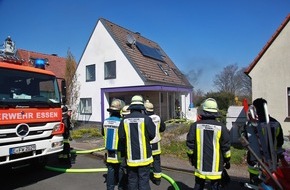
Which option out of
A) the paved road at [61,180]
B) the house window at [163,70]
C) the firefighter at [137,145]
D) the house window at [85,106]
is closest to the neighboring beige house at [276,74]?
the paved road at [61,180]

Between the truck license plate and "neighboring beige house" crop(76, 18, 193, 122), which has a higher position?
"neighboring beige house" crop(76, 18, 193, 122)

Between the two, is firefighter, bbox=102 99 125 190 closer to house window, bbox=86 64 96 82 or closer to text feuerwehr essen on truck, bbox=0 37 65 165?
text feuerwehr essen on truck, bbox=0 37 65 165

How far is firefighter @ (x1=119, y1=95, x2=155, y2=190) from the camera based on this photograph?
4.58 metres

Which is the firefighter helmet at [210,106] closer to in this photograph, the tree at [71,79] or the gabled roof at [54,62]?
the tree at [71,79]

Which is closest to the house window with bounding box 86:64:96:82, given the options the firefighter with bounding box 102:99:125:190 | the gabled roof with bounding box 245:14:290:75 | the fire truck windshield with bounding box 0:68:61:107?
the gabled roof with bounding box 245:14:290:75

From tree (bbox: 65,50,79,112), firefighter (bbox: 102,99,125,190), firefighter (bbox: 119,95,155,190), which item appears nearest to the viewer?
firefighter (bbox: 119,95,155,190)

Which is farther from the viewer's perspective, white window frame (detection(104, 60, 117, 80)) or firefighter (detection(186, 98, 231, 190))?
white window frame (detection(104, 60, 117, 80))

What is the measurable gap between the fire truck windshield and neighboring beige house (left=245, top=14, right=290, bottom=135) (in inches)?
400

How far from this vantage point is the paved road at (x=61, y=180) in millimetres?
5930

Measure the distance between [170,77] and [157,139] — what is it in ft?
54.4

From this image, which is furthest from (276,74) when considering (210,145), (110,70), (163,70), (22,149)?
(110,70)

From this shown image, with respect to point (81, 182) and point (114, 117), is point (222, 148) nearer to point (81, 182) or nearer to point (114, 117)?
point (114, 117)

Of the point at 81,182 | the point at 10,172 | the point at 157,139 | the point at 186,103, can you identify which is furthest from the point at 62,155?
the point at 186,103

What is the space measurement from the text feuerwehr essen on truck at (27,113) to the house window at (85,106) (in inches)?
567
